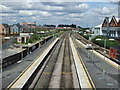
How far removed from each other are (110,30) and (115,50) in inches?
1948

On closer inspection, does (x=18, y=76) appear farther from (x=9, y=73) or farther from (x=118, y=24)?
(x=118, y=24)

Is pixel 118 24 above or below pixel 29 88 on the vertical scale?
above

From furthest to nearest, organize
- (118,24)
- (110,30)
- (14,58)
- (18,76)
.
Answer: (110,30)
(118,24)
(14,58)
(18,76)

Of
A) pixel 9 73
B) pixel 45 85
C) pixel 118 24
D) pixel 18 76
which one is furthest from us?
pixel 118 24

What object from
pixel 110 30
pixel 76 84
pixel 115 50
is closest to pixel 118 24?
pixel 110 30

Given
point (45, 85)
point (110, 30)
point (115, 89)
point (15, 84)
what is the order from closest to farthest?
1. point (115, 89)
2. point (15, 84)
3. point (45, 85)
4. point (110, 30)

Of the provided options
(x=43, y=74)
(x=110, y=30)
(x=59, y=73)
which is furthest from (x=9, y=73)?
(x=110, y=30)

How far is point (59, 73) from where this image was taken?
96.4 ft

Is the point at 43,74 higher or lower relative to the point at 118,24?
lower

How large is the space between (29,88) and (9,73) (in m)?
5.54

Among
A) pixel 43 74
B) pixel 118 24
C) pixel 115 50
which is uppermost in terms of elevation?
pixel 118 24

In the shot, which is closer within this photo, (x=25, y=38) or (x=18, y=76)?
(x=18, y=76)

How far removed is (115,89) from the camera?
19297mm

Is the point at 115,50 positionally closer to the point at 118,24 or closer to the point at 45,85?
the point at 45,85
